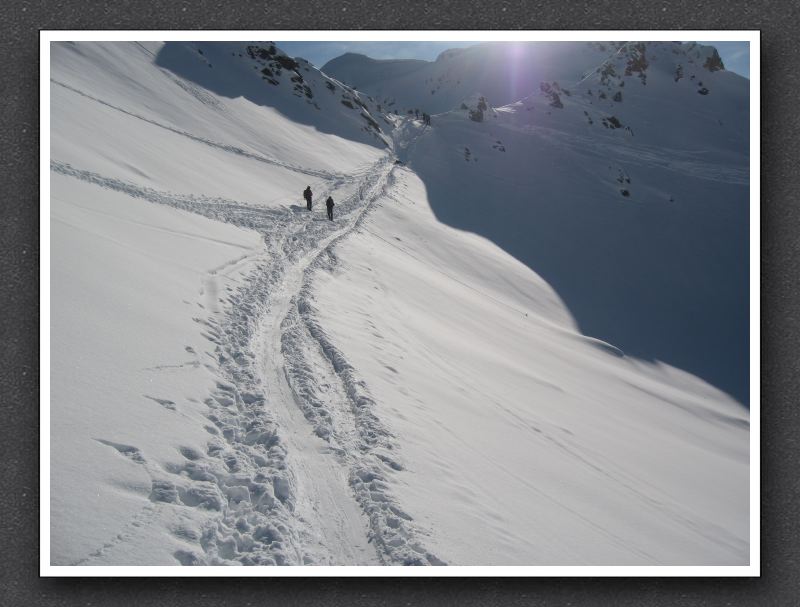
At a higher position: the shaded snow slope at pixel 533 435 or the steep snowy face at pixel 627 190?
the steep snowy face at pixel 627 190

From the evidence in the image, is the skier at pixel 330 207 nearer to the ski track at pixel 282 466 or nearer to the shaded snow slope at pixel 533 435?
the shaded snow slope at pixel 533 435

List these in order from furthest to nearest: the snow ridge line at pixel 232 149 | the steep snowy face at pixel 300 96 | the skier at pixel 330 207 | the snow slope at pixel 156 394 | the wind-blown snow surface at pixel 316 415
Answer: the steep snowy face at pixel 300 96 < the skier at pixel 330 207 < the snow ridge line at pixel 232 149 < the wind-blown snow surface at pixel 316 415 < the snow slope at pixel 156 394

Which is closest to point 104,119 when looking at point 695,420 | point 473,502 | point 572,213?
point 473,502

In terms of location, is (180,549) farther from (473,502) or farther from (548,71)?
(548,71)

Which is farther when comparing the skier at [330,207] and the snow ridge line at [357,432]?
the skier at [330,207]

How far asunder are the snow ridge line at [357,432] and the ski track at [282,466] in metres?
0.01

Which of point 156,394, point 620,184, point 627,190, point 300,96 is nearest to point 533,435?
point 156,394

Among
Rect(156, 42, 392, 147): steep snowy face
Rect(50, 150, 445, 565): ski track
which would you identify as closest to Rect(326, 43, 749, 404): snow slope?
Rect(50, 150, 445, 565): ski track

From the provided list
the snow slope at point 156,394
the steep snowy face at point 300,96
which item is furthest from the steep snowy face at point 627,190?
the snow slope at point 156,394

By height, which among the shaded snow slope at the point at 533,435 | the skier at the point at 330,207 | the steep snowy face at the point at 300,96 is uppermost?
the steep snowy face at the point at 300,96

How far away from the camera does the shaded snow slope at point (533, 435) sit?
5164mm

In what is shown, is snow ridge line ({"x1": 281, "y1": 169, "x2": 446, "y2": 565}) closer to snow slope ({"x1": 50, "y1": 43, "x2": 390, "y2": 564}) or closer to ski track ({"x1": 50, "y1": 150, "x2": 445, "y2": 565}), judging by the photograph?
ski track ({"x1": 50, "y1": 150, "x2": 445, "y2": 565})

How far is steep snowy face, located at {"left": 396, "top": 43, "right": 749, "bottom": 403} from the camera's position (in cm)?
748

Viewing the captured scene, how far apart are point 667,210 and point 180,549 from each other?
30.1m
